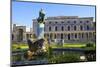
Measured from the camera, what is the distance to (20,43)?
3.08 metres

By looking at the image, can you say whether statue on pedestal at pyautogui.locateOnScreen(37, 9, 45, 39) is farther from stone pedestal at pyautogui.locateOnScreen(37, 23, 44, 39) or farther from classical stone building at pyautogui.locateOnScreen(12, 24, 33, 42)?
classical stone building at pyautogui.locateOnScreen(12, 24, 33, 42)

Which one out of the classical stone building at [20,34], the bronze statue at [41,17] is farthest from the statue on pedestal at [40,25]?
the classical stone building at [20,34]

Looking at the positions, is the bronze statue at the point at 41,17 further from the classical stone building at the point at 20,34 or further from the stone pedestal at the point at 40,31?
the classical stone building at the point at 20,34

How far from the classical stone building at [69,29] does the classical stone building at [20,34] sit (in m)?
0.11

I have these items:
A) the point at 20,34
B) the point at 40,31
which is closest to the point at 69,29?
→ the point at 40,31

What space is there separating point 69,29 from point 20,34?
0.70 metres

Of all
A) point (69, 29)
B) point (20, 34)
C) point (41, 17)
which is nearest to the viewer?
point (20, 34)

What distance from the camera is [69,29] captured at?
11.0 feet

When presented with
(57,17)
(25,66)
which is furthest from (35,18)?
(25,66)

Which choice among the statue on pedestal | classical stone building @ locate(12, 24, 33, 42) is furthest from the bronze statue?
classical stone building @ locate(12, 24, 33, 42)

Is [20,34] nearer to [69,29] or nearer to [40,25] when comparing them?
[40,25]

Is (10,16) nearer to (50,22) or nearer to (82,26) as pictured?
(50,22)

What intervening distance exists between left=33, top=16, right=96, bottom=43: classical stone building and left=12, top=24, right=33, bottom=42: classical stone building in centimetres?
11

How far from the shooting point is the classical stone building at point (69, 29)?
127 inches
